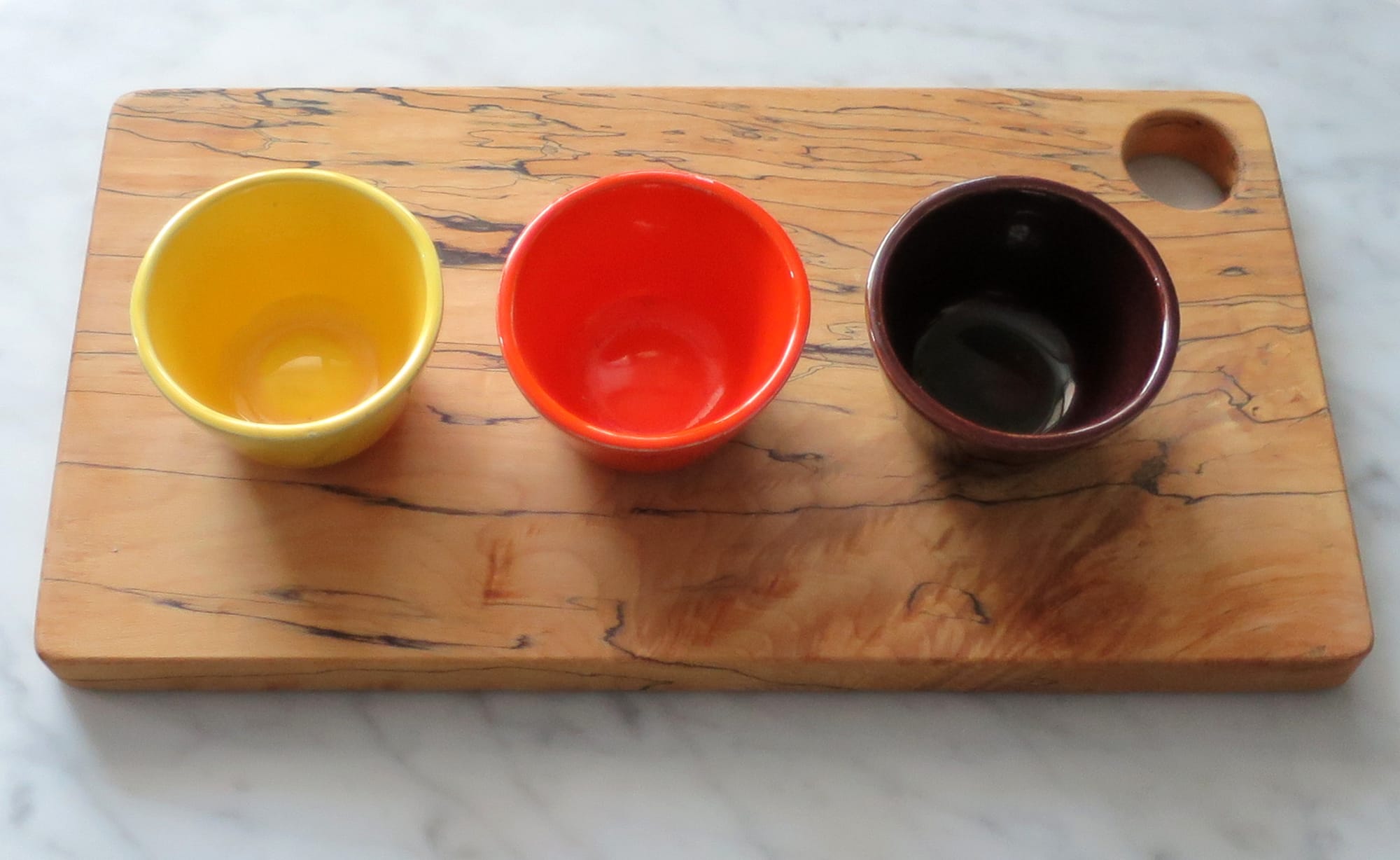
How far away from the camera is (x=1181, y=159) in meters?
0.89

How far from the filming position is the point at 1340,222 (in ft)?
3.00

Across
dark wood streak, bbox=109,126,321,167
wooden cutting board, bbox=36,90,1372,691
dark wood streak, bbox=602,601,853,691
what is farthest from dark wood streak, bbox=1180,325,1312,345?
dark wood streak, bbox=109,126,321,167

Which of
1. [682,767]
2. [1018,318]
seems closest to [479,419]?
[682,767]

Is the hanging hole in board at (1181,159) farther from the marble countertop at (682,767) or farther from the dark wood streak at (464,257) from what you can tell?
the dark wood streak at (464,257)

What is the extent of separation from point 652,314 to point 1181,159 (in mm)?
449

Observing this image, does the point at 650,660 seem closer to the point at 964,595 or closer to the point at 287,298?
the point at 964,595

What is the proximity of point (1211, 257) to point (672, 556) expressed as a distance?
1.47 ft

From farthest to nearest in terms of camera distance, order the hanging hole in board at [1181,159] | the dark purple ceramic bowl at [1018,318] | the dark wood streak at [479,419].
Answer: the hanging hole in board at [1181,159] → the dark wood streak at [479,419] → the dark purple ceramic bowl at [1018,318]

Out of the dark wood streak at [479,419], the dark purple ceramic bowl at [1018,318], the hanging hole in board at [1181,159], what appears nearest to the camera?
the dark purple ceramic bowl at [1018,318]

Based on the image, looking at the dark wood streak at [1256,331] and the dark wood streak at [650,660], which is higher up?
the dark wood streak at [1256,331]

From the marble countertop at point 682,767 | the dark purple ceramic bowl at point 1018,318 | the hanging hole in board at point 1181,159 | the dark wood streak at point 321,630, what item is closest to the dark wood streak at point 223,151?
the marble countertop at point 682,767

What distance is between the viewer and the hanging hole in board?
2.80 feet

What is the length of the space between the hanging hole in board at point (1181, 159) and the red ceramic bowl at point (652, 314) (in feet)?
1.11

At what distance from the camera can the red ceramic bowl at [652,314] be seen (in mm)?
651
